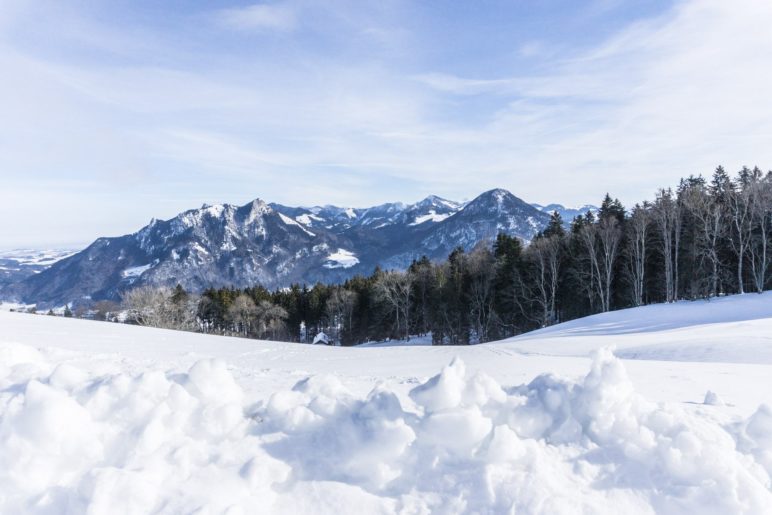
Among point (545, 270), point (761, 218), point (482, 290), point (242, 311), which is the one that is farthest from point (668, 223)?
point (242, 311)

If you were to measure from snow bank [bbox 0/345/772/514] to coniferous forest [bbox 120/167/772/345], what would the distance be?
3258cm

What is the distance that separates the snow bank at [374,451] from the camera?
367 centimetres

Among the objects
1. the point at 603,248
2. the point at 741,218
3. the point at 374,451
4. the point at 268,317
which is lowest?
the point at 268,317

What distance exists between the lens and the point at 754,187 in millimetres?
29562

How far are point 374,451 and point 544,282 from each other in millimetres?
38055

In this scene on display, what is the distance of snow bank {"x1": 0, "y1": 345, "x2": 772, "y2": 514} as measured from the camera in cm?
367

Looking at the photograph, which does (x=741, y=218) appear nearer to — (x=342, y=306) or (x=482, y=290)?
(x=482, y=290)

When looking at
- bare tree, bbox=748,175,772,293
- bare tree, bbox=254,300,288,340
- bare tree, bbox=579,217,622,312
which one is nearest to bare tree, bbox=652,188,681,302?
bare tree, bbox=579,217,622,312

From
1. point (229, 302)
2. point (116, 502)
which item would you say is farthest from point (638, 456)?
point (229, 302)

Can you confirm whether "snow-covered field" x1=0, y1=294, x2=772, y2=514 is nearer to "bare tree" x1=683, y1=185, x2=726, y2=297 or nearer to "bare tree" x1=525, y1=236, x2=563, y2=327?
"bare tree" x1=683, y1=185, x2=726, y2=297

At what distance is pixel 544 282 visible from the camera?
128ft

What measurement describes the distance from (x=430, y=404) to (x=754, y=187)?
36.6m

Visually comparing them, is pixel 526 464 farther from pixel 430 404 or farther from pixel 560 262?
pixel 560 262

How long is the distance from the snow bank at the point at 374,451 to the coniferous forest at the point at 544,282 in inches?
1283
